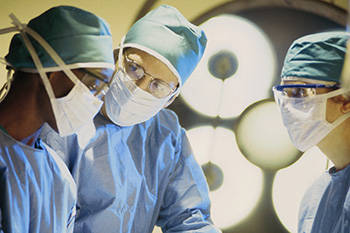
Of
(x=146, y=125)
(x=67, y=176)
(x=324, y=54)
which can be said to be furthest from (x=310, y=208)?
(x=67, y=176)

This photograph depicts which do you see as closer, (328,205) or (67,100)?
(67,100)

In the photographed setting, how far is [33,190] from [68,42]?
0.43 meters

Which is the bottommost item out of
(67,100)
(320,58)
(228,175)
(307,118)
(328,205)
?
(228,175)

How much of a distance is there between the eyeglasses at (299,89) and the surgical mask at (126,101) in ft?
1.58

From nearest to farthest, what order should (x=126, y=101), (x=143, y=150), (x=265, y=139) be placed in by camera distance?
(x=126, y=101), (x=143, y=150), (x=265, y=139)

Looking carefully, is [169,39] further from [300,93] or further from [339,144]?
[339,144]

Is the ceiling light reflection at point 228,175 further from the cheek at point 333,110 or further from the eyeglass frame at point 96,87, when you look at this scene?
the eyeglass frame at point 96,87

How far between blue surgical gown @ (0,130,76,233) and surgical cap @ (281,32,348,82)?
96 cm

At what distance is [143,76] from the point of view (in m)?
1.55

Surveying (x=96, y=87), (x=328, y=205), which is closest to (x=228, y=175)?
(x=328, y=205)

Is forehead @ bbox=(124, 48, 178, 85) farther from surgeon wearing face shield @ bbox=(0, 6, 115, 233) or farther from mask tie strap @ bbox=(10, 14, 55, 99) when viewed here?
mask tie strap @ bbox=(10, 14, 55, 99)

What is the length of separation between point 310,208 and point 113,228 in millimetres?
807

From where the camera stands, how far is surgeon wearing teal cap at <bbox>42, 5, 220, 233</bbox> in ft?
4.93

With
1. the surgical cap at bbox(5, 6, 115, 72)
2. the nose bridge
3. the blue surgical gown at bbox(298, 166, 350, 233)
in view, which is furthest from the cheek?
the surgical cap at bbox(5, 6, 115, 72)
